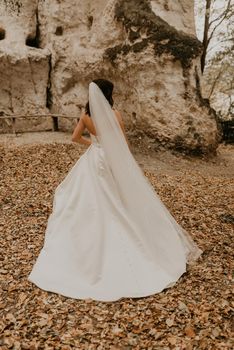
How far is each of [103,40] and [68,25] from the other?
1855mm

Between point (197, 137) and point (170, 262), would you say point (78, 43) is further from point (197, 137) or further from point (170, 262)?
point (170, 262)

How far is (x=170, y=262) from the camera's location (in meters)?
4.76

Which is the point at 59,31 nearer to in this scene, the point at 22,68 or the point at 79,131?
the point at 22,68

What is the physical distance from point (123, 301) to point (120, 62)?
8.64m

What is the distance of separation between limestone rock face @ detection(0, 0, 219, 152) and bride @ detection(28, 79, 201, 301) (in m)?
6.39

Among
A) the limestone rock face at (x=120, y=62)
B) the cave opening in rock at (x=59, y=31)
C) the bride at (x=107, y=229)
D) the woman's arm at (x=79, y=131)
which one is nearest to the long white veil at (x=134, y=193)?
the bride at (x=107, y=229)

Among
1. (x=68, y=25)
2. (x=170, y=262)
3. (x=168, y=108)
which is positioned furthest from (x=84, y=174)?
(x=68, y=25)

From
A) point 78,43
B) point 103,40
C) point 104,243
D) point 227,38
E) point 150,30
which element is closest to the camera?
point 104,243

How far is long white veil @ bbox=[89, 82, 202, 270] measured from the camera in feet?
15.7

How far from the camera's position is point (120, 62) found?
11.5m

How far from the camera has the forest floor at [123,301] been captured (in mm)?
3639

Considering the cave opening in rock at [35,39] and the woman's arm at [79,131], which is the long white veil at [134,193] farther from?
the cave opening in rock at [35,39]

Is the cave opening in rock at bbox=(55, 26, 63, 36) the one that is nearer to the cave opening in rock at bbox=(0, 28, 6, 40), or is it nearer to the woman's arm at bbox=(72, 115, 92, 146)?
the cave opening in rock at bbox=(0, 28, 6, 40)

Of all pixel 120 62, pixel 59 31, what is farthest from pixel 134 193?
pixel 59 31
